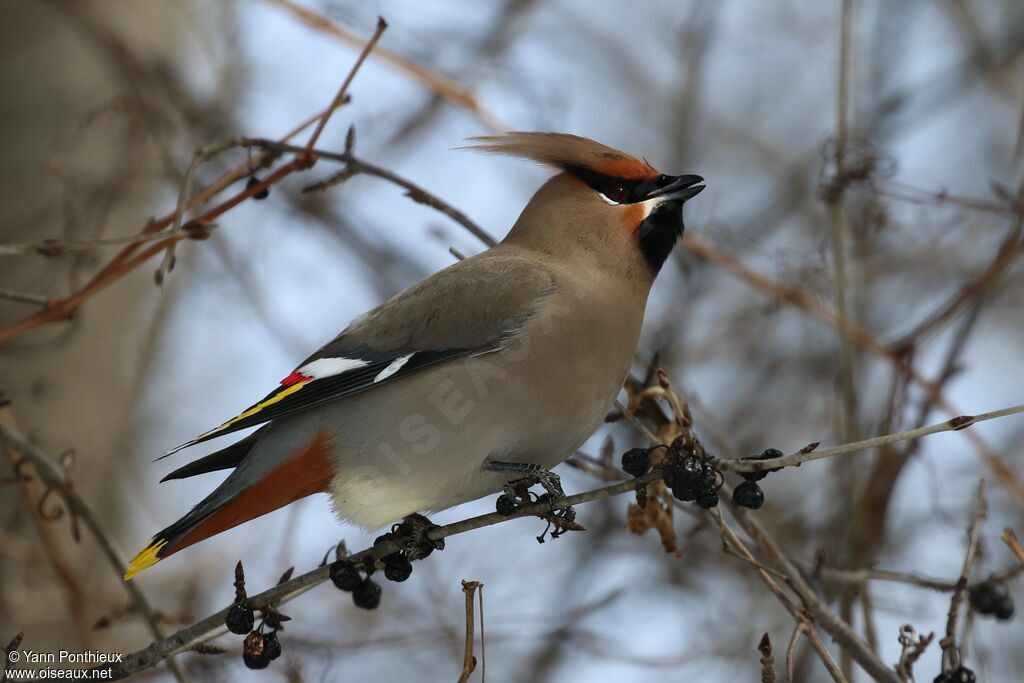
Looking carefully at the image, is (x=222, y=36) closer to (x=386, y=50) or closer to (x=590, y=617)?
(x=386, y=50)

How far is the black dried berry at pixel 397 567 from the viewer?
3.10 meters

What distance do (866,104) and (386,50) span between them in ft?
7.14

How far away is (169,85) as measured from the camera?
518 centimetres

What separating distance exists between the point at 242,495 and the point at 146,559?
293 millimetres

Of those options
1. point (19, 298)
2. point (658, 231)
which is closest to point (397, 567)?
point (19, 298)

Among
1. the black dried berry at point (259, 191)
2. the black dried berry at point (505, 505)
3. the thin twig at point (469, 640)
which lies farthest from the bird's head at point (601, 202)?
the thin twig at point (469, 640)

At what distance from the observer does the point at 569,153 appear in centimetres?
A: 371

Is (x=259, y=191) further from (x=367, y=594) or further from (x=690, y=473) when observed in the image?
(x=690, y=473)

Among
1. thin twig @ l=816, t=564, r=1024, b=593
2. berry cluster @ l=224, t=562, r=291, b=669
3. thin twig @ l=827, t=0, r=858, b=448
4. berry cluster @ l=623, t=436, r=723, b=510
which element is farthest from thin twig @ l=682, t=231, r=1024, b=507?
berry cluster @ l=224, t=562, r=291, b=669

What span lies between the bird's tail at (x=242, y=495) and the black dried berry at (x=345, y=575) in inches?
12.3

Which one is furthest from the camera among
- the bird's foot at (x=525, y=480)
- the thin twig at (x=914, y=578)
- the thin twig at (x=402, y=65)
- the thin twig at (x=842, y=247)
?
the thin twig at (x=402, y=65)

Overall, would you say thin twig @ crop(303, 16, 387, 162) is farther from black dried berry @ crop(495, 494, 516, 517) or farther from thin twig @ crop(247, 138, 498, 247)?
black dried berry @ crop(495, 494, 516, 517)

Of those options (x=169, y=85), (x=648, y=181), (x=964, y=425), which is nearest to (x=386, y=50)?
(x=169, y=85)

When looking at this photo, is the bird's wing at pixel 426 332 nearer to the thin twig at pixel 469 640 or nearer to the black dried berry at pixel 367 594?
the black dried berry at pixel 367 594
